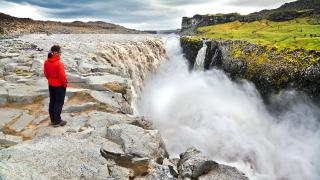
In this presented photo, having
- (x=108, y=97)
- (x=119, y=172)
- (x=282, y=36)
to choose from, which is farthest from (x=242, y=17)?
(x=119, y=172)

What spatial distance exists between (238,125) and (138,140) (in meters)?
21.7

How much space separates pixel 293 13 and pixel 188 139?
11130 centimetres

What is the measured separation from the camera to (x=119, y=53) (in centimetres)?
3322

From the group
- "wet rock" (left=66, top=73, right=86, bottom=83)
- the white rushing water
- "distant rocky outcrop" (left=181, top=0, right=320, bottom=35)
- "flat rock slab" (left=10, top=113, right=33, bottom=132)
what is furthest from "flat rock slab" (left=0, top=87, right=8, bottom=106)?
"distant rocky outcrop" (left=181, top=0, right=320, bottom=35)

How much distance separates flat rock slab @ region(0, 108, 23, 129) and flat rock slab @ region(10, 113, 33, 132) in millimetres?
313

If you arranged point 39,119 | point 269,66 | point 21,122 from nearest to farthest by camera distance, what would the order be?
point 21,122
point 39,119
point 269,66

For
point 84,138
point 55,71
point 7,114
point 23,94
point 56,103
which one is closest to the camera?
point 84,138

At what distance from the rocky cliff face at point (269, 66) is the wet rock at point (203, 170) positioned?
20.0m

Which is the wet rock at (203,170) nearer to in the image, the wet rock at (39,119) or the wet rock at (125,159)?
the wet rock at (125,159)

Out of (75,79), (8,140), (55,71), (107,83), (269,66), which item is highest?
(55,71)

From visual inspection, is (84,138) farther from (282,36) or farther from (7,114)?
(282,36)

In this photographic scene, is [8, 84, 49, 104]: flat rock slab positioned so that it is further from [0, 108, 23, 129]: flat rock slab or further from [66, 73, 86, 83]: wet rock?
[66, 73, 86, 83]: wet rock

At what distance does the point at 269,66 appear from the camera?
3569cm

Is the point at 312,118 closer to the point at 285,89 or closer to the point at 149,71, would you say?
the point at 285,89
